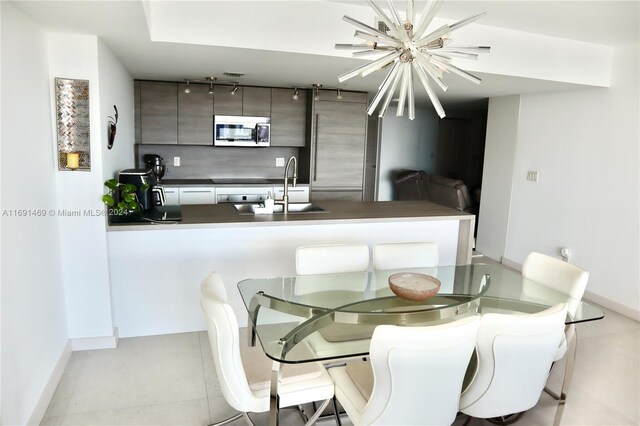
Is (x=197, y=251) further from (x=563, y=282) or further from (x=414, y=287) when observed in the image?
(x=563, y=282)

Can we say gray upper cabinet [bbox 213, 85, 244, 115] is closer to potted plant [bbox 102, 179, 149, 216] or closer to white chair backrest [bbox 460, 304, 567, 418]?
potted plant [bbox 102, 179, 149, 216]

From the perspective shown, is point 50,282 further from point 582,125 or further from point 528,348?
point 582,125

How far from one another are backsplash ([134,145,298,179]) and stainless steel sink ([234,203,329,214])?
206cm

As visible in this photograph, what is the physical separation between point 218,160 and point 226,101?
0.79 metres

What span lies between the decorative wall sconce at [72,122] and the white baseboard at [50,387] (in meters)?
1.20

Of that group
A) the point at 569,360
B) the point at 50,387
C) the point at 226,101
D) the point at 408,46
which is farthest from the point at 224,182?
the point at 569,360

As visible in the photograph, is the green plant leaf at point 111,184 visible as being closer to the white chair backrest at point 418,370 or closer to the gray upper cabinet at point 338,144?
the white chair backrest at point 418,370

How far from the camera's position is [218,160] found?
5.93 m

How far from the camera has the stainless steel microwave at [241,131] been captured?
557 centimetres

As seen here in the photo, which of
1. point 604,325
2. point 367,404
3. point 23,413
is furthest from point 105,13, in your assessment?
point 604,325

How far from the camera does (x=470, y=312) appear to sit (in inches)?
92.1

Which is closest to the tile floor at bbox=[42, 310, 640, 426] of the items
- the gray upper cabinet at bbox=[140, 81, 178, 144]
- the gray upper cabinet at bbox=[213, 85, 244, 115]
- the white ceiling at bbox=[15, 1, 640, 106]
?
the white ceiling at bbox=[15, 1, 640, 106]

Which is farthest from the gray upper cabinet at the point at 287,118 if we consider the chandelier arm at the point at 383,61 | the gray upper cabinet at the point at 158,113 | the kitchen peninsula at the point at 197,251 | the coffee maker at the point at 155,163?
the chandelier arm at the point at 383,61

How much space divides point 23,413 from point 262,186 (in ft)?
12.2
